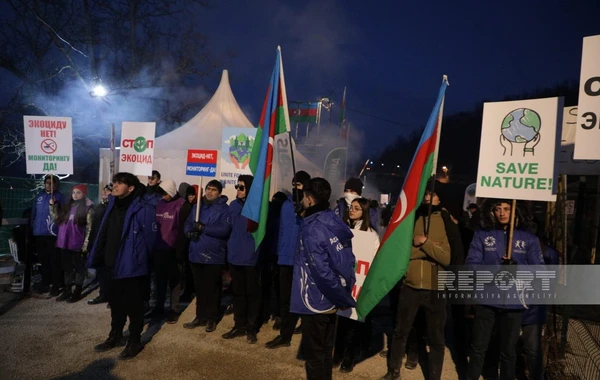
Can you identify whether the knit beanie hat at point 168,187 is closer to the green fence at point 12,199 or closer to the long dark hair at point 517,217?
the green fence at point 12,199

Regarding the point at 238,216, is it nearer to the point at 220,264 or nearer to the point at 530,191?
the point at 220,264

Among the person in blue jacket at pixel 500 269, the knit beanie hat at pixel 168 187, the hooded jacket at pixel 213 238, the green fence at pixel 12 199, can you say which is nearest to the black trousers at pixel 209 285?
the hooded jacket at pixel 213 238

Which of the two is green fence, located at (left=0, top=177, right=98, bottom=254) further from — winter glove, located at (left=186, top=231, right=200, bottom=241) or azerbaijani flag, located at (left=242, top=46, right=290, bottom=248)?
azerbaijani flag, located at (left=242, top=46, right=290, bottom=248)

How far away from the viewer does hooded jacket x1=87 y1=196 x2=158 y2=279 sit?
4.79 m

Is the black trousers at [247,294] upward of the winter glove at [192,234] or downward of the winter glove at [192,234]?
downward

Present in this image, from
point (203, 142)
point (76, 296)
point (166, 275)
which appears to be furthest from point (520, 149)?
point (203, 142)

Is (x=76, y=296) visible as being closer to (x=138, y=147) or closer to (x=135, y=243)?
(x=138, y=147)

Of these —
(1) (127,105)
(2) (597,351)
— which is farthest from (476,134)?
(2) (597,351)

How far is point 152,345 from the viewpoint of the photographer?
5.24 m

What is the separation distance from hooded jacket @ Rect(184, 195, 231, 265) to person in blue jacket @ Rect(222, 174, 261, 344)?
5.7 inches

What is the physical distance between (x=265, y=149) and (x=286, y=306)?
228cm

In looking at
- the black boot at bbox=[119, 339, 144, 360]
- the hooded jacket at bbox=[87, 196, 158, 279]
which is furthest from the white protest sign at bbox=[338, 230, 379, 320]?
the black boot at bbox=[119, 339, 144, 360]

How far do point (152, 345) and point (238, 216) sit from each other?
1941mm

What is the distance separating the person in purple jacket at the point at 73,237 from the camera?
7066 mm
